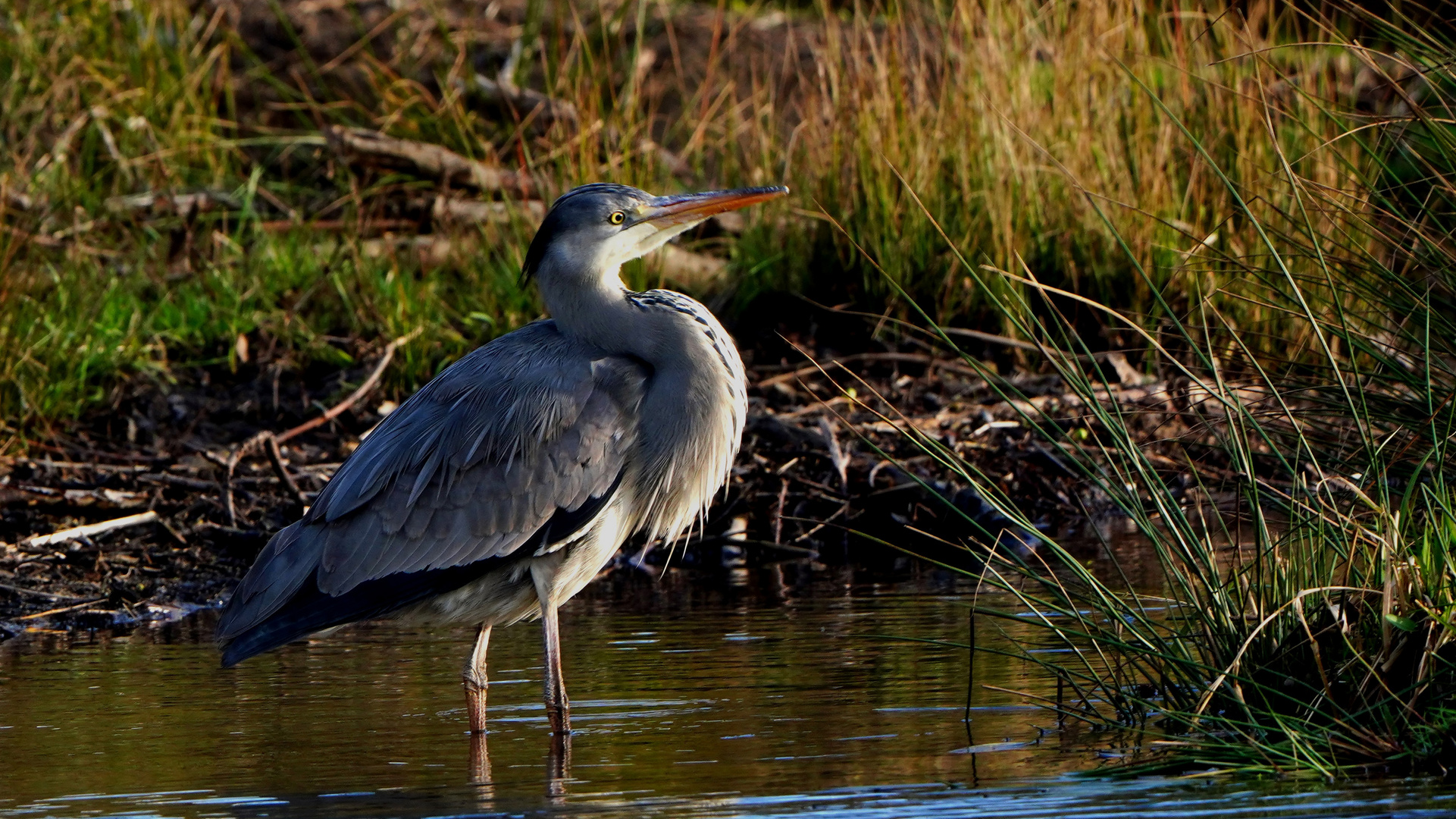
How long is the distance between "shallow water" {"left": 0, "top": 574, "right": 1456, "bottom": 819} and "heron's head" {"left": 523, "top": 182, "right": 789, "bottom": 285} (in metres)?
1.27

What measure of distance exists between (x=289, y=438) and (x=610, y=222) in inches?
114

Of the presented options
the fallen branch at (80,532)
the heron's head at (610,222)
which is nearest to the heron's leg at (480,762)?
the heron's head at (610,222)

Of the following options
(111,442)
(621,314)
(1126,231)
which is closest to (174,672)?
(621,314)

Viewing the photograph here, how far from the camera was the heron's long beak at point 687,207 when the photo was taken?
6.00 m

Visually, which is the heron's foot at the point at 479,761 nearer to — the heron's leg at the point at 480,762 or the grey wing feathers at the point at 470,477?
the heron's leg at the point at 480,762

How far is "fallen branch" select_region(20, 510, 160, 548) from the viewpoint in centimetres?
717

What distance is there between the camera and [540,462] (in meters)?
5.64

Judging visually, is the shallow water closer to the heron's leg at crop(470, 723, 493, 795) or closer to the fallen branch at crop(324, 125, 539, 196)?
the heron's leg at crop(470, 723, 493, 795)

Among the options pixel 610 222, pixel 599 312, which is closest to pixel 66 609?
pixel 599 312

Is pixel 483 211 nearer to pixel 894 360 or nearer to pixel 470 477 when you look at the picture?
pixel 894 360

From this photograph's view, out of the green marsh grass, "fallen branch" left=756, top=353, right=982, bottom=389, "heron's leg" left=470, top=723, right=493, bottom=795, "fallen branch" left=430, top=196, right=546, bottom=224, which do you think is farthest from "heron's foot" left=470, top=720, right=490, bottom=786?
"fallen branch" left=430, top=196, right=546, bottom=224

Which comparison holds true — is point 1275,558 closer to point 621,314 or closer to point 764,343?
point 621,314

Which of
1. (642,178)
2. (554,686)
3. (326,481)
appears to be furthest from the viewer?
(642,178)

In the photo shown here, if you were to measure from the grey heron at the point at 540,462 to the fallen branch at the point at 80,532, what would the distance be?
5.66 ft
